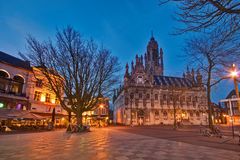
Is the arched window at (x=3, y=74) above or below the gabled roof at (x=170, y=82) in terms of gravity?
below

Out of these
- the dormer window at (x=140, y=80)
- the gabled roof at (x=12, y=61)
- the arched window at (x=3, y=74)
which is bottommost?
the arched window at (x=3, y=74)

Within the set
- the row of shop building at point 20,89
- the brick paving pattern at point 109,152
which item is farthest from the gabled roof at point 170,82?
the brick paving pattern at point 109,152

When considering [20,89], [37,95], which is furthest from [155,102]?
[20,89]

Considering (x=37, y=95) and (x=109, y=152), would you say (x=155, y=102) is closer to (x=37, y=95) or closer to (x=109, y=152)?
(x=37, y=95)

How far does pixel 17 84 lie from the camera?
97.7 feet

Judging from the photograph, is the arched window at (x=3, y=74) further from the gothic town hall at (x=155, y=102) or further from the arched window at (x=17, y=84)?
the gothic town hall at (x=155, y=102)

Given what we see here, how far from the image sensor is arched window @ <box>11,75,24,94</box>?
95.2 feet

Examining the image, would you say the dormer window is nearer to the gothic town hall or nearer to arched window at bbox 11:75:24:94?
the gothic town hall

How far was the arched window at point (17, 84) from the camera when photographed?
95.2ft

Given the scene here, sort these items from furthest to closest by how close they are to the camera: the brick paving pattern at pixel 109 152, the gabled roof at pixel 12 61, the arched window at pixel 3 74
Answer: the gabled roof at pixel 12 61, the arched window at pixel 3 74, the brick paving pattern at pixel 109 152

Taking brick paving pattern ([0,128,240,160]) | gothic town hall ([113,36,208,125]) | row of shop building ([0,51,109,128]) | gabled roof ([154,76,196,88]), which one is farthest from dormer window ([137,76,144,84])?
brick paving pattern ([0,128,240,160])

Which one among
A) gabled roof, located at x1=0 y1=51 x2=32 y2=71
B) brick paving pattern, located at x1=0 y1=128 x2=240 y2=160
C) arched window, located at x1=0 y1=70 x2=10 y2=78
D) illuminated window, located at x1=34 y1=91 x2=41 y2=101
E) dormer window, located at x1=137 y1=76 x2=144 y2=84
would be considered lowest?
brick paving pattern, located at x1=0 y1=128 x2=240 y2=160

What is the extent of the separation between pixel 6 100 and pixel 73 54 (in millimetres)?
16871

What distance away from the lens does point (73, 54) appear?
20031 mm
